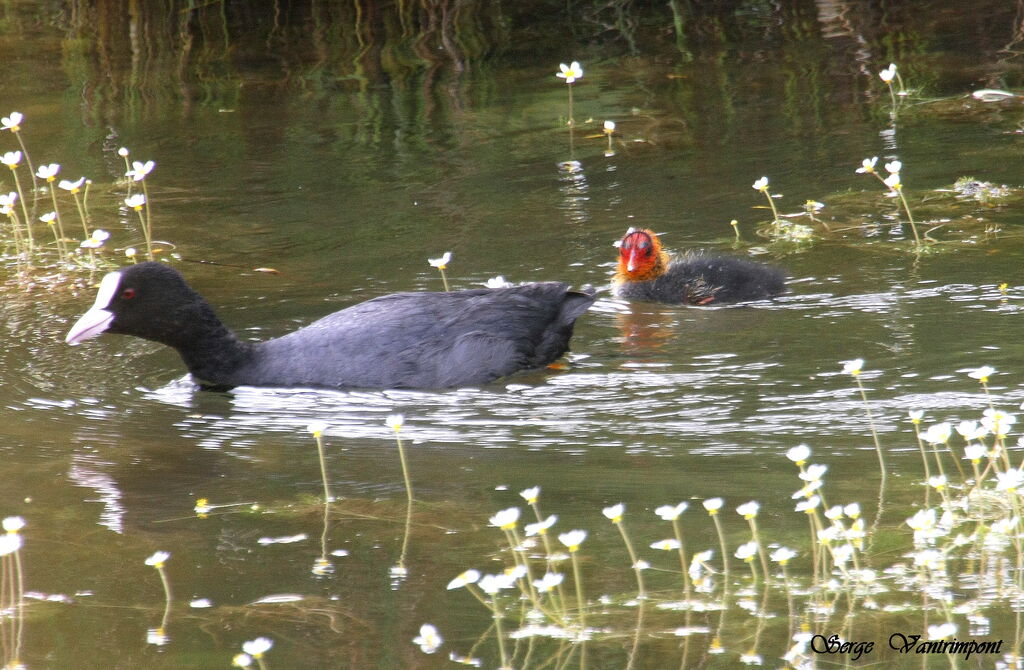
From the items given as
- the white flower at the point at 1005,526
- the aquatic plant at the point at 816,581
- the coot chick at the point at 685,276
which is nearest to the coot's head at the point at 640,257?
the coot chick at the point at 685,276

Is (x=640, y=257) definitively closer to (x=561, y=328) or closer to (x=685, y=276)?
(x=685, y=276)

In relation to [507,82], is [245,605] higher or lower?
lower

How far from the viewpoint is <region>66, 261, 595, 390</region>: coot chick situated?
228 inches

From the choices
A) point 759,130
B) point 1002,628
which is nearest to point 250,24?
point 759,130

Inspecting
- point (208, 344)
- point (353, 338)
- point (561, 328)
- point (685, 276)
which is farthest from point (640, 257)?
point (208, 344)

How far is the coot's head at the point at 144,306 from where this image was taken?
579 cm

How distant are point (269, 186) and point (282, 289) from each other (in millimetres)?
2204

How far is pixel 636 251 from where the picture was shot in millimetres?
6938

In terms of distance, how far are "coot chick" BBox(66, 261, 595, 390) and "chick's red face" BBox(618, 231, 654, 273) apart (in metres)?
1.02

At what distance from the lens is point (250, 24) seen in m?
14.6

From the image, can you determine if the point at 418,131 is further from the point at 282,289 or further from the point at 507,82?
the point at 282,289

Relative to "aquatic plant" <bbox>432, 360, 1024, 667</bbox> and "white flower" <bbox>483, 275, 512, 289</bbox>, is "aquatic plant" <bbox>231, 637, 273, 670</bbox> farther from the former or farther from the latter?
"white flower" <bbox>483, 275, 512, 289</bbox>

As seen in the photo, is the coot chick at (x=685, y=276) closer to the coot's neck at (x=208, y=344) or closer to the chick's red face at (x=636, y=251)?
the chick's red face at (x=636, y=251)

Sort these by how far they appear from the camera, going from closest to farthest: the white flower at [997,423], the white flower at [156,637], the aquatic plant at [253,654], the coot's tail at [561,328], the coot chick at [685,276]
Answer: the aquatic plant at [253,654]
the white flower at [156,637]
the white flower at [997,423]
the coot's tail at [561,328]
the coot chick at [685,276]
